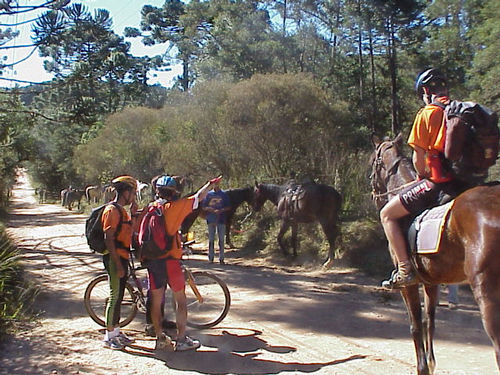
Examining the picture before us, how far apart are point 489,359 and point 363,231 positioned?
8.20 metres

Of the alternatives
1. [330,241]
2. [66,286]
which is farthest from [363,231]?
[66,286]

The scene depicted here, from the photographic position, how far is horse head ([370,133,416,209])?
20.3 ft

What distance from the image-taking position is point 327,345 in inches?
251

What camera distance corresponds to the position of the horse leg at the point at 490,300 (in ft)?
11.8

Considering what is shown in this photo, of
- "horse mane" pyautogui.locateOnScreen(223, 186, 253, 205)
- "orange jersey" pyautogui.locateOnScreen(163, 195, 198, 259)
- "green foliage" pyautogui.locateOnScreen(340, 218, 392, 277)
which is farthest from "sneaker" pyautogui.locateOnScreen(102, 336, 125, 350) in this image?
"horse mane" pyautogui.locateOnScreen(223, 186, 253, 205)

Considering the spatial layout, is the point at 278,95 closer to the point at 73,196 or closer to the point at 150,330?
the point at 150,330

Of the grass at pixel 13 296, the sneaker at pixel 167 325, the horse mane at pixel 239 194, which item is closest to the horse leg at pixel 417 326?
the sneaker at pixel 167 325

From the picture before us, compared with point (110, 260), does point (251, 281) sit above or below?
below

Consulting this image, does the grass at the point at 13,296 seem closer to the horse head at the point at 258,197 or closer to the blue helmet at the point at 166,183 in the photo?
the blue helmet at the point at 166,183

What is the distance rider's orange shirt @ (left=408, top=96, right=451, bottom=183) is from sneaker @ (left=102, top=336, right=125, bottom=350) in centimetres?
388

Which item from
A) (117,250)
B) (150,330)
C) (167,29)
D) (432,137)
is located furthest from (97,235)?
(167,29)

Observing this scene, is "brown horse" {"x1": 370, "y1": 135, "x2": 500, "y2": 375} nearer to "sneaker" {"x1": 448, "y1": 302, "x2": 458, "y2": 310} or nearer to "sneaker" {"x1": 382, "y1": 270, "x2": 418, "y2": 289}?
"sneaker" {"x1": 382, "y1": 270, "x2": 418, "y2": 289}

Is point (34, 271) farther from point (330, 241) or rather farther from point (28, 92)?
point (330, 241)

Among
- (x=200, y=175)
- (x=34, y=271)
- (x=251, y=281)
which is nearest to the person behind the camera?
(x=251, y=281)
